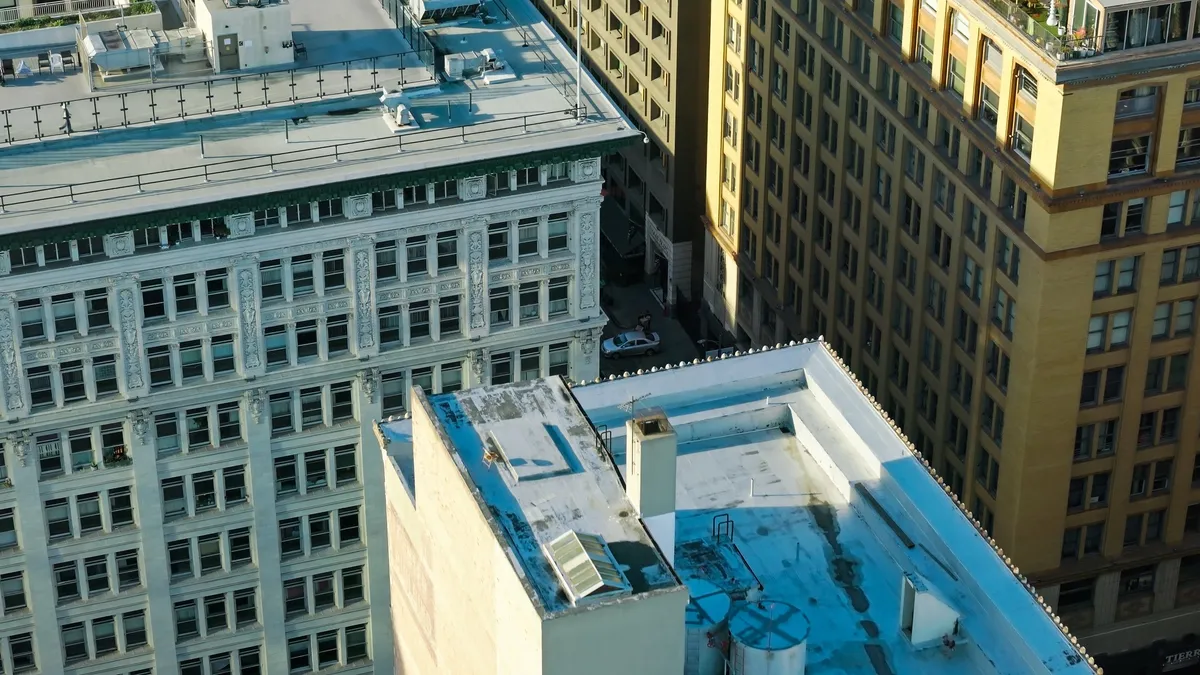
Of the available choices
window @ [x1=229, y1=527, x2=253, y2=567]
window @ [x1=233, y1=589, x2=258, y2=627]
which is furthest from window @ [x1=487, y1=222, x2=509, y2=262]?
window @ [x1=233, y1=589, x2=258, y2=627]

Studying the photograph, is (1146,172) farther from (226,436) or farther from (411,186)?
(226,436)

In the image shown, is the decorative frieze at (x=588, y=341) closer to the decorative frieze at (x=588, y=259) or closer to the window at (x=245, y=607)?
the decorative frieze at (x=588, y=259)

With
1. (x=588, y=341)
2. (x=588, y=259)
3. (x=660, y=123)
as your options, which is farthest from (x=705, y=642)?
(x=660, y=123)

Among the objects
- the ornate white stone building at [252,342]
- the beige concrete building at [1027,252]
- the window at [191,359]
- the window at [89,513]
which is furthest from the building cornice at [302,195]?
the beige concrete building at [1027,252]

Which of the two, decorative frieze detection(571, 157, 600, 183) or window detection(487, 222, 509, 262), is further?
window detection(487, 222, 509, 262)

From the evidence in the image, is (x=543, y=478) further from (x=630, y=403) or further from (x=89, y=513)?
(x=89, y=513)

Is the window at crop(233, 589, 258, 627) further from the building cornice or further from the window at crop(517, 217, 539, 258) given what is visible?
the window at crop(517, 217, 539, 258)
